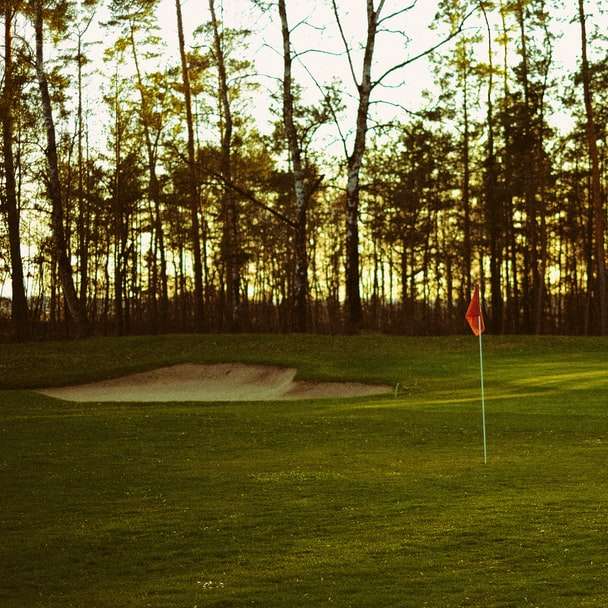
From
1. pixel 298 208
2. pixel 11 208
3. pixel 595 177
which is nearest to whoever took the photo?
pixel 298 208

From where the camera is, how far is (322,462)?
12734 mm

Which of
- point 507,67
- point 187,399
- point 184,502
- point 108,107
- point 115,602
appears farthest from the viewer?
point 108,107

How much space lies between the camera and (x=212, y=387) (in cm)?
2744

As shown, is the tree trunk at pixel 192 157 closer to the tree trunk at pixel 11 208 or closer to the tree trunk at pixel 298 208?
the tree trunk at pixel 298 208

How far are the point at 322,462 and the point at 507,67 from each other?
40.9m

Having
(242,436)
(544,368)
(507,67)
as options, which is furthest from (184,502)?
(507,67)

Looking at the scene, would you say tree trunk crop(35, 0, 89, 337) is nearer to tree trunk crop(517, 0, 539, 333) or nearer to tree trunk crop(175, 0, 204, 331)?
tree trunk crop(175, 0, 204, 331)

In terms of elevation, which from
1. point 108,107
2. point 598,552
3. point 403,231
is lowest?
point 598,552

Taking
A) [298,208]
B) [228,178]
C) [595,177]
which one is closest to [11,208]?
[228,178]

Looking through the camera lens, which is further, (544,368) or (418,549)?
(544,368)

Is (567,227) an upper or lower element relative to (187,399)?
upper

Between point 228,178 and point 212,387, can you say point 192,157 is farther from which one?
point 212,387

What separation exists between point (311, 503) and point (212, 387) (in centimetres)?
1775

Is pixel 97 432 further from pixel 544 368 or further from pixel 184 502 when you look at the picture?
pixel 544 368
